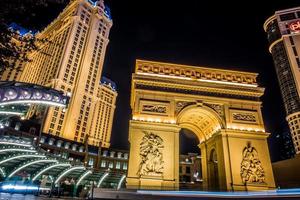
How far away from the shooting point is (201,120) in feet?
92.0

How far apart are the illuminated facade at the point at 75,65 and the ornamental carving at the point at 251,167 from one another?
51809 millimetres

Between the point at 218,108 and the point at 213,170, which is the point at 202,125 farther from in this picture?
the point at 213,170

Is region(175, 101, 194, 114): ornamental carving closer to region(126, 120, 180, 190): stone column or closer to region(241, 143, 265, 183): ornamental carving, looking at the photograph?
region(126, 120, 180, 190): stone column

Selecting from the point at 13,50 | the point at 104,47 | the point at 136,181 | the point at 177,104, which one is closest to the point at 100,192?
the point at 136,181

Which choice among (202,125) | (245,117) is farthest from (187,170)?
(245,117)

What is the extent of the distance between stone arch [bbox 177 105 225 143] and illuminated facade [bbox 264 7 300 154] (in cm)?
5753

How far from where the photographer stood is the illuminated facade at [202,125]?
21.8 meters

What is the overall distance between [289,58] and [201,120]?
63.6 m

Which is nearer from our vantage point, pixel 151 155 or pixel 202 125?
pixel 151 155

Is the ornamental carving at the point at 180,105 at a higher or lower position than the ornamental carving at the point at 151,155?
higher

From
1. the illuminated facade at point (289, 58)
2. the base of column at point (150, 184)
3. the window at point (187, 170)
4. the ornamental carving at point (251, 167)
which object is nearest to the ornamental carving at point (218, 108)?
the ornamental carving at point (251, 167)

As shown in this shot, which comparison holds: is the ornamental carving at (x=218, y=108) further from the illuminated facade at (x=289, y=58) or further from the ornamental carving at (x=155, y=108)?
the illuminated facade at (x=289, y=58)

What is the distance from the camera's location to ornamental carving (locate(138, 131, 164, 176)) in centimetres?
2127

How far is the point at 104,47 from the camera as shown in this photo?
88812 mm
